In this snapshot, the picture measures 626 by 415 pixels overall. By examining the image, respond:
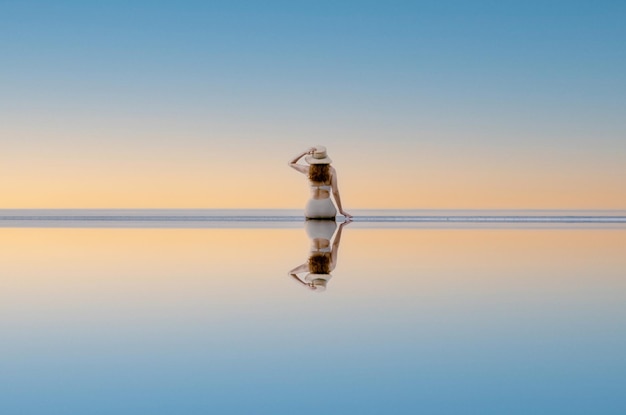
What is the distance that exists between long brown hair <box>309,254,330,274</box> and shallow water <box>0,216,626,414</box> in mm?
116

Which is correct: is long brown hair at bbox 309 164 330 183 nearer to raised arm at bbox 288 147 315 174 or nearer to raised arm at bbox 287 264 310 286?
raised arm at bbox 288 147 315 174

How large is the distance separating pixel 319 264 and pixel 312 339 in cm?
202

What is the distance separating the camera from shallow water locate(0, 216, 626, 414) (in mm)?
1554

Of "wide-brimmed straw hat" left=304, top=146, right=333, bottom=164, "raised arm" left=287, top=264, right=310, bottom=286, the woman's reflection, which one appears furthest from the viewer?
"wide-brimmed straw hat" left=304, top=146, right=333, bottom=164

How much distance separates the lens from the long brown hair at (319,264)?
377 cm

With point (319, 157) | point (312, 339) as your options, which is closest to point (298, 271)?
point (312, 339)

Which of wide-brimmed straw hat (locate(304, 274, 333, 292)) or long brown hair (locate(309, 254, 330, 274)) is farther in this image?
long brown hair (locate(309, 254, 330, 274))

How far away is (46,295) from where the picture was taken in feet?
9.87

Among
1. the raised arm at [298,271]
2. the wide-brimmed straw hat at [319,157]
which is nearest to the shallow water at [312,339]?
the raised arm at [298,271]

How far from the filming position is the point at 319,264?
13.4ft

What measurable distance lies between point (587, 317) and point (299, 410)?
4.86 feet

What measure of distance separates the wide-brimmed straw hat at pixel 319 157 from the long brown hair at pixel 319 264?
4579mm

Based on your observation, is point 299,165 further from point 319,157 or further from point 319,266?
point 319,266

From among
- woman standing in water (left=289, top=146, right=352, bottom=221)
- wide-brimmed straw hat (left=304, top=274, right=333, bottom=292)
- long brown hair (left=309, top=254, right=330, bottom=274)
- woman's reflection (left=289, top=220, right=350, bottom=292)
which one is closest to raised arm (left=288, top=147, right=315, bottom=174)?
woman standing in water (left=289, top=146, right=352, bottom=221)
